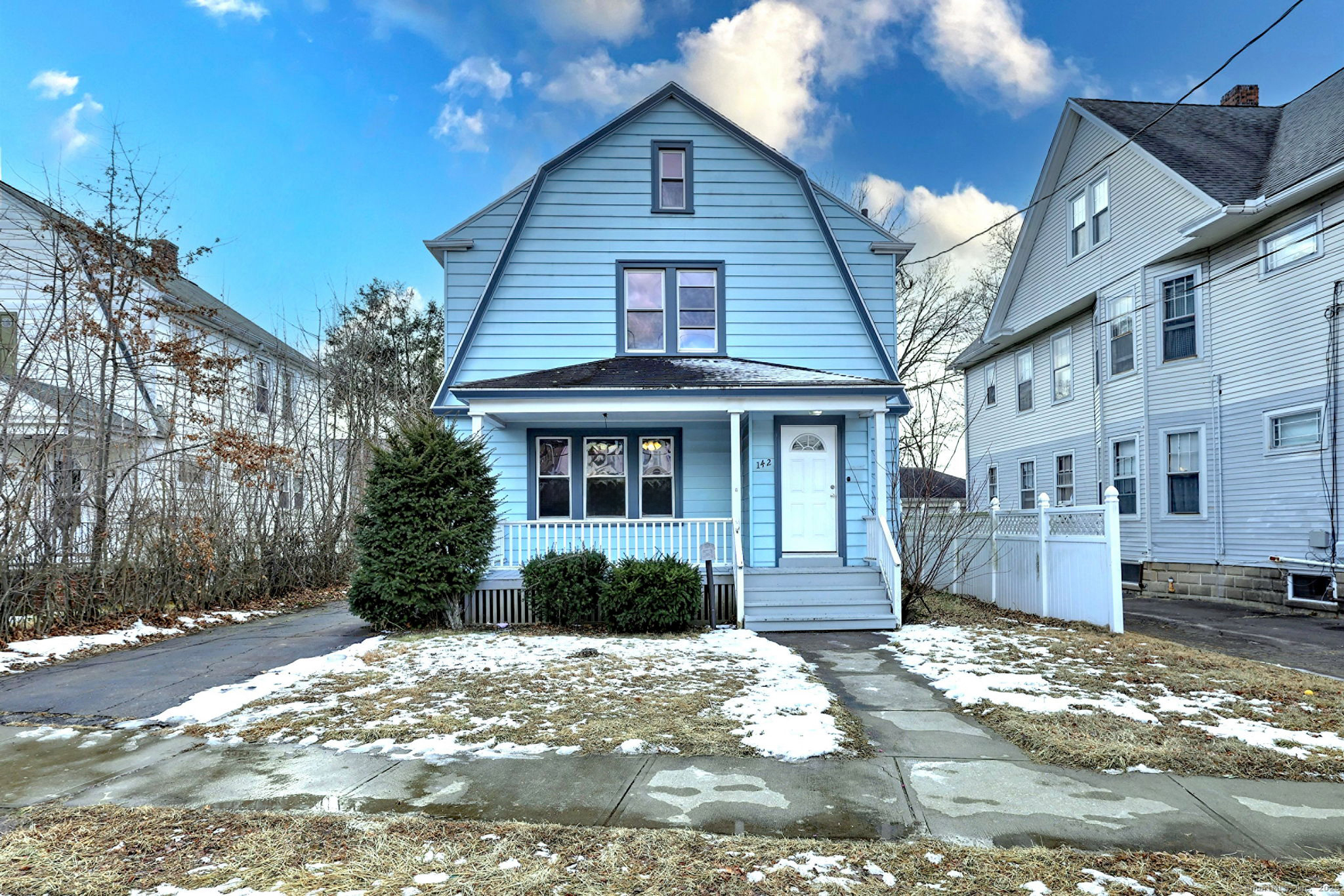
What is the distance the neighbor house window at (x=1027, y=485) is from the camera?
18484mm

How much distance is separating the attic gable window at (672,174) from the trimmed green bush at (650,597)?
19.5 feet

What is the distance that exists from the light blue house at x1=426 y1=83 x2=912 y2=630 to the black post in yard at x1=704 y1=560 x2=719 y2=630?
768mm

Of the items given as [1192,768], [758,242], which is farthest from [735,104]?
[1192,768]

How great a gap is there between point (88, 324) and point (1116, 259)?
56.1 feet

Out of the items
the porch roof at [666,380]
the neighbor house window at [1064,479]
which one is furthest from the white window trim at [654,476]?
the neighbor house window at [1064,479]

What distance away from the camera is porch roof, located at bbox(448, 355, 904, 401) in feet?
32.3

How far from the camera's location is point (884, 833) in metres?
3.30

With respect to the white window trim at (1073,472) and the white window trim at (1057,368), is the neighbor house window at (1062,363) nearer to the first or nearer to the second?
the white window trim at (1057,368)

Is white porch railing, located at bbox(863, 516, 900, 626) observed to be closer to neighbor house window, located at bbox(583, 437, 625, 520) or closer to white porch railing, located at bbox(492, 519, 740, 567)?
white porch railing, located at bbox(492, 519, 740, 567)

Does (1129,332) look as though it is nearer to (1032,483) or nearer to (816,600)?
(1032,483)

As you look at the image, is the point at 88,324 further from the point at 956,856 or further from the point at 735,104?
the point at 735,104

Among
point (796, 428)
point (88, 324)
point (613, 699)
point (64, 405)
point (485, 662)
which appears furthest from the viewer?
point (796, 428)

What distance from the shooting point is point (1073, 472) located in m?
16.5

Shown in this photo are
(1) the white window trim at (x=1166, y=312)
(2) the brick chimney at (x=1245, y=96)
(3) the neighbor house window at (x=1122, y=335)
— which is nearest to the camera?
(1) the white window trim at (x=1166, y=312)
